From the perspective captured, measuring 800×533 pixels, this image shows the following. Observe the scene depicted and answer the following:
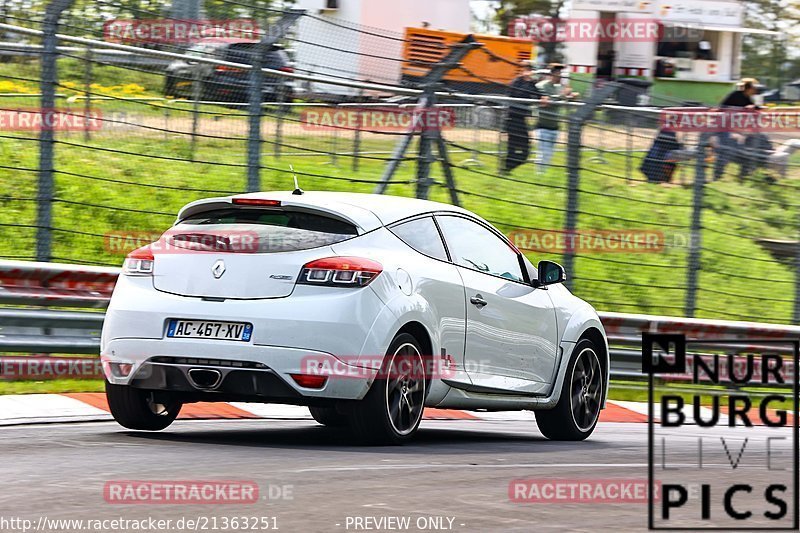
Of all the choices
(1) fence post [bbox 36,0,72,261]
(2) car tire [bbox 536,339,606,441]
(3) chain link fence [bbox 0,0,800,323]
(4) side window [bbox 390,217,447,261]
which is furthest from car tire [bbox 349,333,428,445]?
(1) fence post [bbox 36,0,72,261]

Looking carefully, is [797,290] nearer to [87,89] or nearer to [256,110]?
[256,110]

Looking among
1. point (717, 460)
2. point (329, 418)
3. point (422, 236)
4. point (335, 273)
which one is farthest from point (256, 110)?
point (717, 460)

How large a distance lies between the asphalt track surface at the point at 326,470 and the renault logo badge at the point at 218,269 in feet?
3.02

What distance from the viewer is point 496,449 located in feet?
28.4

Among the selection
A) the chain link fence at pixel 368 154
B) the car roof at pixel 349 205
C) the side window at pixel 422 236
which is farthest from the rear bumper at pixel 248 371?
the chain link fence at pixel 368 154

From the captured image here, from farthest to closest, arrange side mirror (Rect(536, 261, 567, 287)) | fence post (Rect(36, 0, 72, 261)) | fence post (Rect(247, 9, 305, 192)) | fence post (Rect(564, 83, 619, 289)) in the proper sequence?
fence post (Rect(564, 83, 619, 289)) → fence post (Rect(247, 9, 305, 192)) → fence post (Rect(36, 0, 72, 261)) → side mirror (Rect(536, 261, 567, 287))

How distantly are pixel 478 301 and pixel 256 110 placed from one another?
4.16 metres

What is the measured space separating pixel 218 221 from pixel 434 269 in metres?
1.26

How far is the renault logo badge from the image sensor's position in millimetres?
7973

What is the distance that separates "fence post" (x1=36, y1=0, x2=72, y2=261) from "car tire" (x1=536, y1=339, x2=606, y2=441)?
13.5 ft

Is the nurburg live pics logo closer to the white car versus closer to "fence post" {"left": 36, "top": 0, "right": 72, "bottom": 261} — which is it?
the white car

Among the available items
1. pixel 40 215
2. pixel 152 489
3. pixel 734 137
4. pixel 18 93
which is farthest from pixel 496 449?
pixel 734 137

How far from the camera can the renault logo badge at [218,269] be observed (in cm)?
797

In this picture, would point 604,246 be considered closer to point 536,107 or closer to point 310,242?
point 536,107
